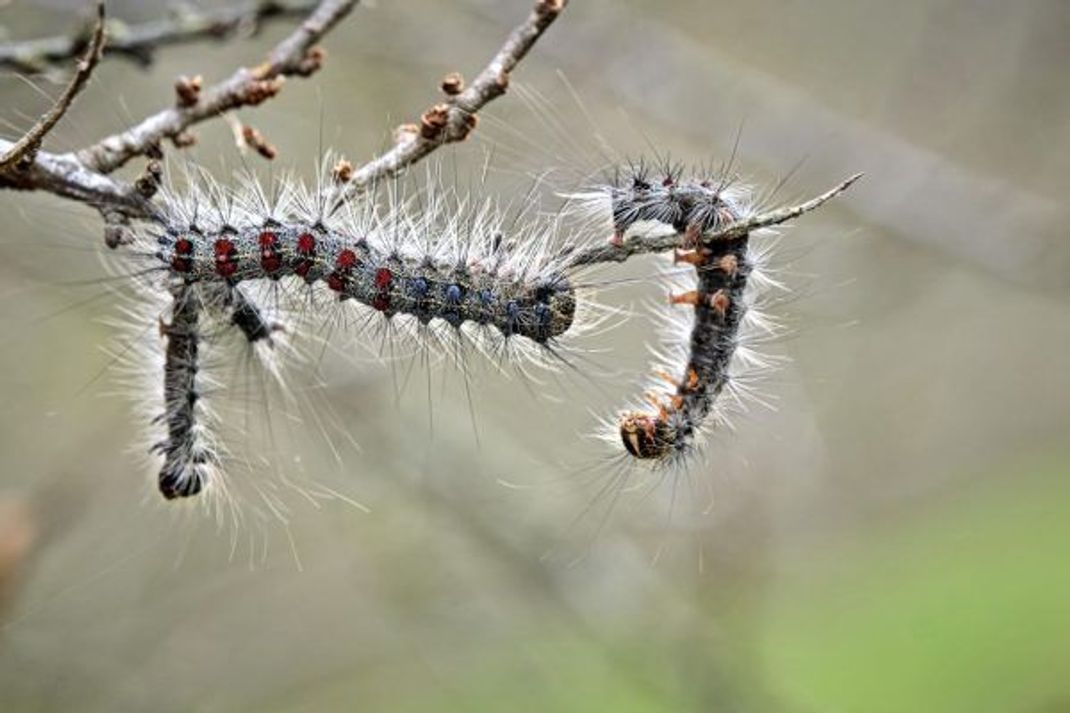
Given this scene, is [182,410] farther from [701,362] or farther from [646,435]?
[701,362]

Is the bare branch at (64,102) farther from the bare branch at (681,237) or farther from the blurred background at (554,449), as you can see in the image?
the blurred background at (554,449)

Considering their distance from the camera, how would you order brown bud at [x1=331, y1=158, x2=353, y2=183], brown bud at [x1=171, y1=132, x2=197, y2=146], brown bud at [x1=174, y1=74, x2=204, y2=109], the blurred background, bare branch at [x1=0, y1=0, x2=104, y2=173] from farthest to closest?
the blurred background
brown bud at [x1=331, y1=158, x2=353, y2=183]
brown bud at [x1=171, y1=132, x2=197, y2=146]
brown bud at [x1=174, y1=74, x2=204, y2=109]
bare branch at [x1=0, y1=0, x2=104, y2=173]

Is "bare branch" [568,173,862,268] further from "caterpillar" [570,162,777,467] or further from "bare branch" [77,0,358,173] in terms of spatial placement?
"bare branch" [77,0,358,173]

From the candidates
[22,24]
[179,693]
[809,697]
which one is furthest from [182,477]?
[809,697]

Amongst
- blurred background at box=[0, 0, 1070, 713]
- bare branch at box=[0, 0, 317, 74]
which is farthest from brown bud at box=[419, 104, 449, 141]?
bare branch at box=[0, 0, 317, 74]

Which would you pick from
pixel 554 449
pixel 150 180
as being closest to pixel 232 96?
pixel 150 180

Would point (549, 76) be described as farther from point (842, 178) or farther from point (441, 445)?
point (441, 445)
